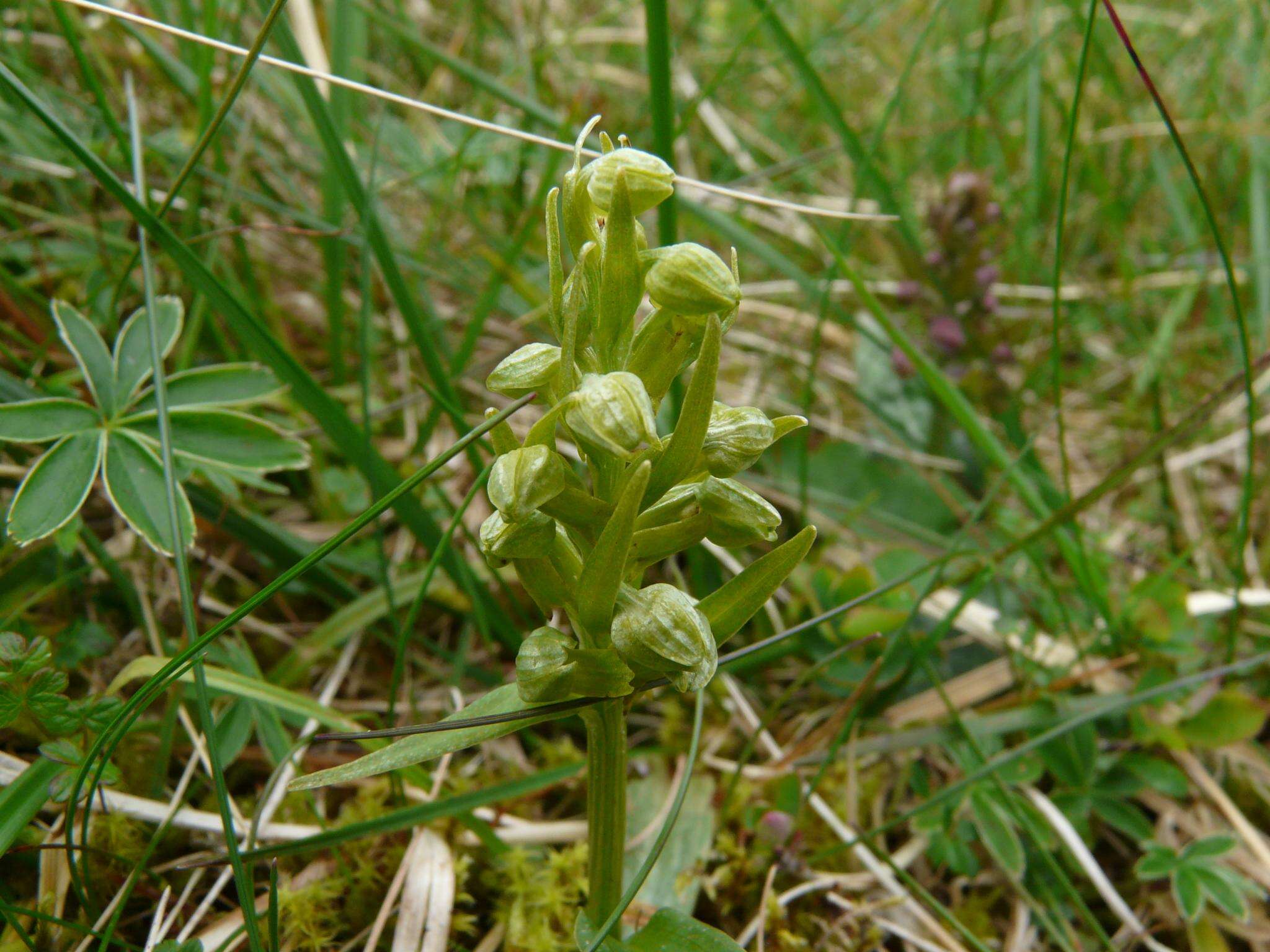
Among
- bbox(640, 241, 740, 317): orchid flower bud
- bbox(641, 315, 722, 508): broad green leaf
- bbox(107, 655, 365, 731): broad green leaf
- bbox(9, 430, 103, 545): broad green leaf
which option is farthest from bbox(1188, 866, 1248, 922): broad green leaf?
bbox(9, 430, 103, 545): broad green leaf

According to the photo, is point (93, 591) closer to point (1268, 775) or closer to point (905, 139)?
point (1268, 775)

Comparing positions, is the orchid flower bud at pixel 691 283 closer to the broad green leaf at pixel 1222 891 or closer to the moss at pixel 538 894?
the moss at pixel 538 894

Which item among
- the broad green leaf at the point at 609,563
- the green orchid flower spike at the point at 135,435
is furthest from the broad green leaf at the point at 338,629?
the broad green leaf at the point at 609,563

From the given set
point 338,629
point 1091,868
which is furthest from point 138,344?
point 1091,868

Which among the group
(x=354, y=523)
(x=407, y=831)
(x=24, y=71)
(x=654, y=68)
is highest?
(x=24, y=71)

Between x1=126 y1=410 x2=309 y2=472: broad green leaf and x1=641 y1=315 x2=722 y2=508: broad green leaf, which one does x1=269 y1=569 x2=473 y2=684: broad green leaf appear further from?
x1=641 y1=315 x2=722 y2=508: broad green leaf

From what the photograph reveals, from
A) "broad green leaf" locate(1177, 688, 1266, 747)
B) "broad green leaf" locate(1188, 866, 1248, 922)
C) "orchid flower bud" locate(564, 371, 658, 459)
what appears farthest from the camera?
"broad green leaf" locate(1177, 688, 1266, 747)

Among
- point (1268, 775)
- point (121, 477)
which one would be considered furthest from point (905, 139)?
point (121, 477)
